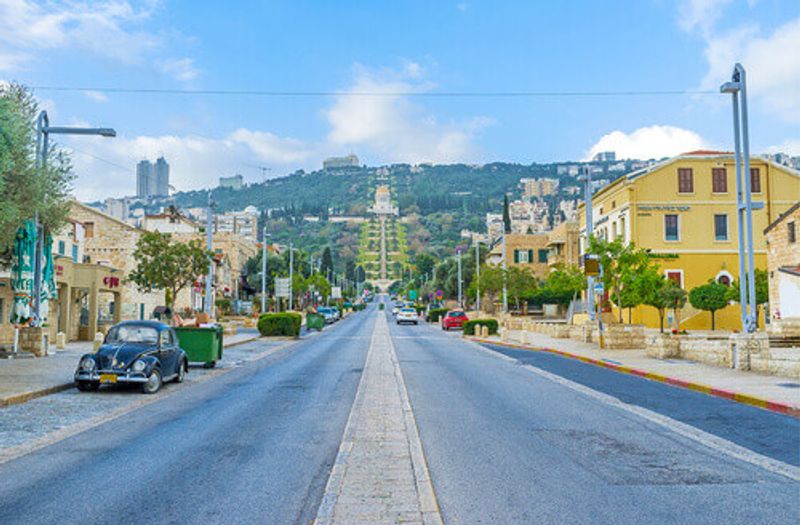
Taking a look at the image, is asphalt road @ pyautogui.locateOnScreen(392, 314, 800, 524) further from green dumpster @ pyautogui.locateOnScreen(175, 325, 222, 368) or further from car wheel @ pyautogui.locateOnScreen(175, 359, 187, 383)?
green dumpster @ pyautogui.locateOnScreen(175, 325, 222, 368)

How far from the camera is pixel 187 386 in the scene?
1762 cm

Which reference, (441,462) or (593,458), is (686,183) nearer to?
(593,458)

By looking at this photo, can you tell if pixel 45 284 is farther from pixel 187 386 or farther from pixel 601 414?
pixel 601 414

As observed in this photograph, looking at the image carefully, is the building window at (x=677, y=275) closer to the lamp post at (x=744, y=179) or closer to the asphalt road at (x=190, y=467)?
the lamp post at (x=744, y=179)

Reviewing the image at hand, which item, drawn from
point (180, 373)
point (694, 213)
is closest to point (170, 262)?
point (180, 373)

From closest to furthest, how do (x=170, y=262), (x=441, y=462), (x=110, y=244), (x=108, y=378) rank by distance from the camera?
(x=441, y=462), (x=108, y=378), (x=170, y=262), (x=110, y=244)

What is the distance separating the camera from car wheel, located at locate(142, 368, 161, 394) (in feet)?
52.3

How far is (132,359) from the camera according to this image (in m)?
15.8

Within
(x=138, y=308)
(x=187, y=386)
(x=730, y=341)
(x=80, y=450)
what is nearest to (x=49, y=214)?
(x=187, y=386)

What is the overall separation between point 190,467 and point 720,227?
159 feet

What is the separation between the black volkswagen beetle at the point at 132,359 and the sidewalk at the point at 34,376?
839 millimetres

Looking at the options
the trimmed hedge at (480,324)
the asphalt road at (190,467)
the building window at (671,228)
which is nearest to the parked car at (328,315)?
the trimmed hedge at (480,324)

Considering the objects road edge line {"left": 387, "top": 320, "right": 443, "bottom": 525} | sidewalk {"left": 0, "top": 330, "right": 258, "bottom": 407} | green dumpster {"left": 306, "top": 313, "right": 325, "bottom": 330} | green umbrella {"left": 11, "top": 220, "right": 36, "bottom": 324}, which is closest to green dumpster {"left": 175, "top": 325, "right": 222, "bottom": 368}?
sidewalk {"left": 0, "top": 330, "right": 258, "bottom": 407}

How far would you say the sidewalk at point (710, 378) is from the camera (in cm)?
1398
